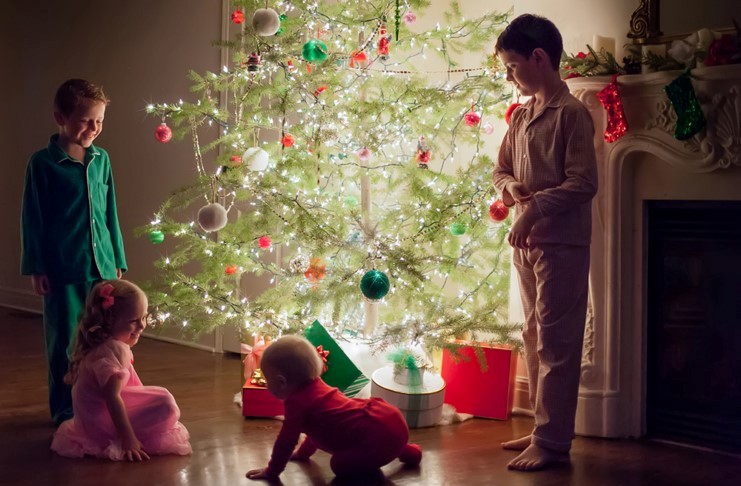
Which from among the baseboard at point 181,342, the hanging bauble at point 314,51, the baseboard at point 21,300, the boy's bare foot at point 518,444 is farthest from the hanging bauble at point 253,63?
the baseboard at point 21,300

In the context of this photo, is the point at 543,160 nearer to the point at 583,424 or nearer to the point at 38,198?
the point at 583,424

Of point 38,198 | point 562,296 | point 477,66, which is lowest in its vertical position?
point 562,296

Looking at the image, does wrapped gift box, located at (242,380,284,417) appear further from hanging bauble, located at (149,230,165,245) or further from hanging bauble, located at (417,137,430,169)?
hanging bauble, located at (417,137,430,169)

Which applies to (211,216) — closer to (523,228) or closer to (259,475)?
(259,475)

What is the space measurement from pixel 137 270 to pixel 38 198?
2.35 metres

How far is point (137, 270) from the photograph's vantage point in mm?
6004

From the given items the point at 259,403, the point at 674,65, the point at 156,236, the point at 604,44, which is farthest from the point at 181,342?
the point at 674,65

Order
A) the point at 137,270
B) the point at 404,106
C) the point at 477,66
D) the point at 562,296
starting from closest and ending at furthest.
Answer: the point at 562,296, the point at 404,106, the point at 477,66, the point at 137,270

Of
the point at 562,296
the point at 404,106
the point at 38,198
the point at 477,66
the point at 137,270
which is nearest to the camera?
the point at 562,296

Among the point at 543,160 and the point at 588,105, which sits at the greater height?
the point at 588,105

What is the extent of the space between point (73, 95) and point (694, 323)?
2.51 m

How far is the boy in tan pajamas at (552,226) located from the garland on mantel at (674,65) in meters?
0.40

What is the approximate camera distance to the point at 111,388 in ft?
10.9

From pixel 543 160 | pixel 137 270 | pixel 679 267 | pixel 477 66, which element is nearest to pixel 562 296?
pixel 543 160
